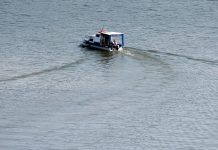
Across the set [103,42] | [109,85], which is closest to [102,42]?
[103,42]

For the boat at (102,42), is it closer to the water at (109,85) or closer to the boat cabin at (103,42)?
the boat cabin at (103,42)

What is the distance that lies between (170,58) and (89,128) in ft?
72.5

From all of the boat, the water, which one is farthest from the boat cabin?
the water

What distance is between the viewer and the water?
A: 39.0 metres

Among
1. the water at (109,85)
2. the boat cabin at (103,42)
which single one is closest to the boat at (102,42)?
the boat cabin at (103,42)

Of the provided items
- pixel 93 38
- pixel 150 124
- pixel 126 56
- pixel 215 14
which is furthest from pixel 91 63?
pixel 215 14

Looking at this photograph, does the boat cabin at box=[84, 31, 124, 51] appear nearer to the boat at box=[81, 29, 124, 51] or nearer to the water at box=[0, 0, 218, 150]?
the boat at box=[81, 29, 124, 51]

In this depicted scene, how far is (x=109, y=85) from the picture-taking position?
166 ft

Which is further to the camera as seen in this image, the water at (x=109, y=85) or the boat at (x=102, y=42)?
the boat at (x=102, y=42)

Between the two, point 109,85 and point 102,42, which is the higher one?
point 102,42

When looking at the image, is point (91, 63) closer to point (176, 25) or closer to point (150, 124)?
point (150, 124)

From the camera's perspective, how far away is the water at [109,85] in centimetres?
3900

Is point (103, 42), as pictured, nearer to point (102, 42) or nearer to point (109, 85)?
point (102, 42)

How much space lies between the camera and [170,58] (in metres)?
60.7
